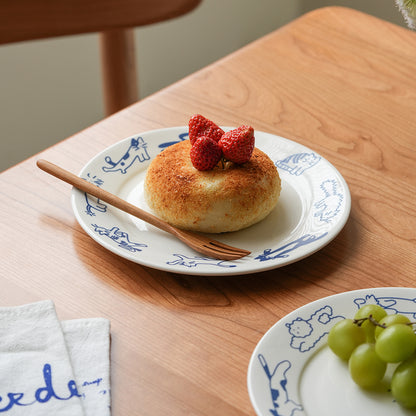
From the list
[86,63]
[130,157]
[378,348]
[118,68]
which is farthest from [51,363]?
[86,63]

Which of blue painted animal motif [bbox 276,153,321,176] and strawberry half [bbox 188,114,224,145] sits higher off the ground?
strawberry half [bbox 188,114,224,145]

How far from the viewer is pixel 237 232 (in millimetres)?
909

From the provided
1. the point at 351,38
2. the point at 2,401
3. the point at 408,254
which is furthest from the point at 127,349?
the point at 351,38

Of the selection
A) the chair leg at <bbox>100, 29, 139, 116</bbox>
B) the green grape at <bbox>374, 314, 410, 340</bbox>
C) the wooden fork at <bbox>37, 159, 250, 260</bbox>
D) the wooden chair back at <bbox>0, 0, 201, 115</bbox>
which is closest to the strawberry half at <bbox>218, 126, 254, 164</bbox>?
the wooden fork at <bbox>37, 159, 250, 260</bbox>

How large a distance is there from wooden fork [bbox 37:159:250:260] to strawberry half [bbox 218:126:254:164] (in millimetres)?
123

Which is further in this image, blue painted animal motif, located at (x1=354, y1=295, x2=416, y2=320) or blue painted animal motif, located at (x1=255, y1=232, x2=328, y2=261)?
blue painted animal motif, located at (x1=255, y1=232, x2=328, y2=261)

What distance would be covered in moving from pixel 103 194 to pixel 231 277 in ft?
0.76

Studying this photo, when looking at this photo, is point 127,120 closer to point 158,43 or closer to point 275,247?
point 275,247

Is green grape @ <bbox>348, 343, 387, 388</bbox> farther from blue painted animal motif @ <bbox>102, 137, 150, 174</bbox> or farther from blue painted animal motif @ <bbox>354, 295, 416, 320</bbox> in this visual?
blue painted animal motif @ <bbox>102, 137, 150, 174</bbox>

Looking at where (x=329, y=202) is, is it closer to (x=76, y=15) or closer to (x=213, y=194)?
(x=213, y=194)

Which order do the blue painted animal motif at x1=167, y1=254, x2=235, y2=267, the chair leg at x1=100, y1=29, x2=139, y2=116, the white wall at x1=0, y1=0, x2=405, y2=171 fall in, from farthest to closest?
the white wall at x1=0, y1=0, x2=405, y2=171 → the chair leg at x1=100, y1=29, x2=139, y2=116 → the blue painted animal motif at x1=167, y1=254, x2=235, y2=267

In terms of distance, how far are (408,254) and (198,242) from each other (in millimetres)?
282

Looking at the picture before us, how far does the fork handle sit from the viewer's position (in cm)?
90

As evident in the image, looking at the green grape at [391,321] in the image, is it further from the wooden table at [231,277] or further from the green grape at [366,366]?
the wooden table at [231,277]
